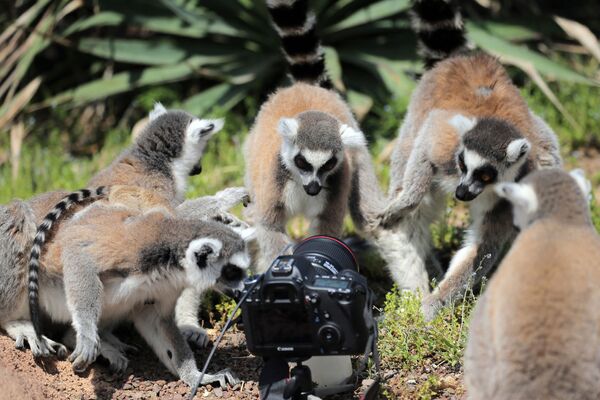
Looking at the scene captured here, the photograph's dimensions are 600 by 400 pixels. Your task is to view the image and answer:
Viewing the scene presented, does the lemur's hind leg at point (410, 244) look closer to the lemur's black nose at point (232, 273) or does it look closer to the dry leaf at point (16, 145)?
the lemur's black nose at point (232, 273)

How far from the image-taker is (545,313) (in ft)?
10.4

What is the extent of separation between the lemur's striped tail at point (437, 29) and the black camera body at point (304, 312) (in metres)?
3.02

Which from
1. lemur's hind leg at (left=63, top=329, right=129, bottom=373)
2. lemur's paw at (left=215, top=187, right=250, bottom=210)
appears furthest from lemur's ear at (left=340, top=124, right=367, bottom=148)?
lemur's hind leg at (left=63, top=329, right=129, bottom=373)

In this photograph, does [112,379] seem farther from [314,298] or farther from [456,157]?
[456,157]

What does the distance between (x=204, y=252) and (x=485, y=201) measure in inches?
77.4

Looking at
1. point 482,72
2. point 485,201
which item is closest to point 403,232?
point 485,201

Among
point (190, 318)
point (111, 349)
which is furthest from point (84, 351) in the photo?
point (190, 318)

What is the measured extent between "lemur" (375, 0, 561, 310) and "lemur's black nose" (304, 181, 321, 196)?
72 centimetres

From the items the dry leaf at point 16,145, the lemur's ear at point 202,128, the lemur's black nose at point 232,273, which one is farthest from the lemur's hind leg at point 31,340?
the dry leaf at point 16,145

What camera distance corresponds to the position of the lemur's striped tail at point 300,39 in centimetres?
629

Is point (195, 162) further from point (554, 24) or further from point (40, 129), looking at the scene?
point (554, 24)

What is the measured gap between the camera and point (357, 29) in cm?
882

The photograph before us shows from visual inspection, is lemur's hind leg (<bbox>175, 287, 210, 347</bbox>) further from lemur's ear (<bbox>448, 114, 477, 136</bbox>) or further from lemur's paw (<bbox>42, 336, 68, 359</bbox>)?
lemur's ear (<bbox>448, 114, 477, 136</bbox>)

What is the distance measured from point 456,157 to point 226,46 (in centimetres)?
423
